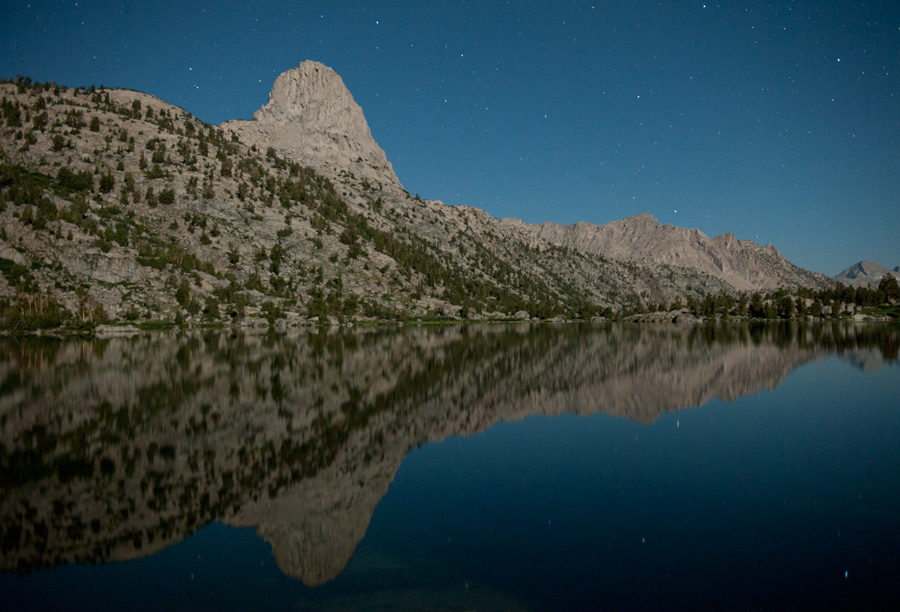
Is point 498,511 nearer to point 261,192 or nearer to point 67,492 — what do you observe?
point 67,492

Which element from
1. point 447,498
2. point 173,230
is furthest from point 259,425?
point 173,230

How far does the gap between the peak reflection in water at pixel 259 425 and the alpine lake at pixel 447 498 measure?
11 cm

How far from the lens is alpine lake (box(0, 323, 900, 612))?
9.19 meters

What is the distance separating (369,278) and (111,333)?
71.5 meters

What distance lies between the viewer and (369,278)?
144 meters

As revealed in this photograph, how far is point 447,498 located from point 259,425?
35.0 feet

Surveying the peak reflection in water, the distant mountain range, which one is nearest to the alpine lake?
the peak reflection in water

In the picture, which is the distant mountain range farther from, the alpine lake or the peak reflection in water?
the alpine lake

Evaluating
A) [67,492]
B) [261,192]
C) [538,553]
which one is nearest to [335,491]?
[538,553]

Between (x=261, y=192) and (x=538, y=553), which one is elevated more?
(x=261, y=192)

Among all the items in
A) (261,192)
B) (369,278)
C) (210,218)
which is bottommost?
(369,278)

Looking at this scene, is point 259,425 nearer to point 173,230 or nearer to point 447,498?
point 447,498

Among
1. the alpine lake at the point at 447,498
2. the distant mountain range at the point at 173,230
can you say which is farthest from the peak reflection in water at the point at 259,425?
the distant mountain range at the point at 173,230

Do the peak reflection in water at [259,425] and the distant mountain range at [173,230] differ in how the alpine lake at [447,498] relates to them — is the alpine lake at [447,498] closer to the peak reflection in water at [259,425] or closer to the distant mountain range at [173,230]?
the peak reflection in water at [259,425]
